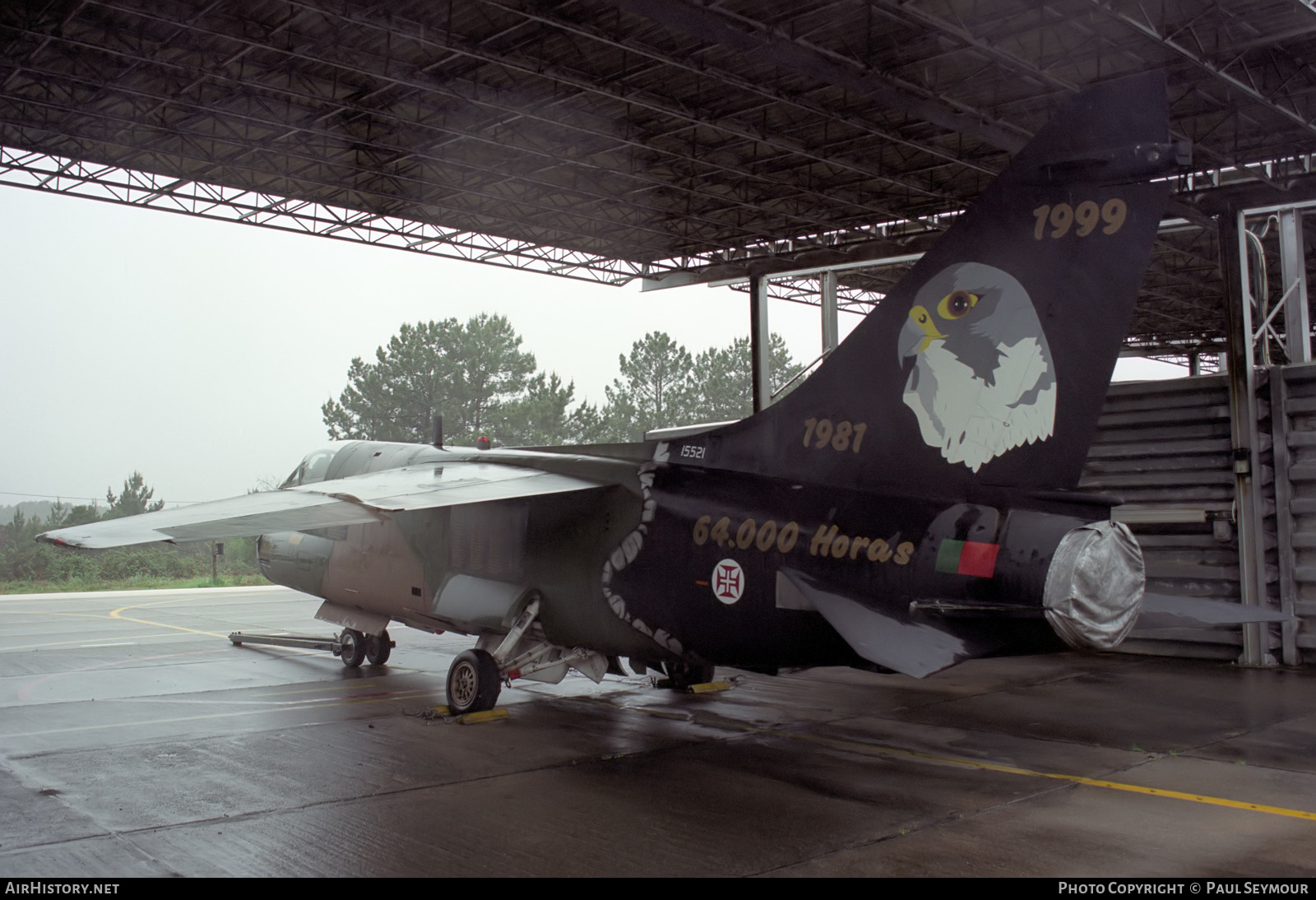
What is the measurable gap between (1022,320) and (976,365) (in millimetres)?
441

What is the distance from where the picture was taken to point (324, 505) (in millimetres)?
8852

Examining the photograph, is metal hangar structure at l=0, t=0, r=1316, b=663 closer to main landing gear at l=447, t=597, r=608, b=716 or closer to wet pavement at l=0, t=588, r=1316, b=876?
wet pavement at l=0, t=588, r=1316, b=876

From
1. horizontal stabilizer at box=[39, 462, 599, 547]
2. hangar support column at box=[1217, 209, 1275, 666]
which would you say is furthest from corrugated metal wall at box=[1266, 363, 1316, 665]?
horizontal stabilizer at box=[39, 462, 599, 547]

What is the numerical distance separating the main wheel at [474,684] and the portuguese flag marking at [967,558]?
490 cm

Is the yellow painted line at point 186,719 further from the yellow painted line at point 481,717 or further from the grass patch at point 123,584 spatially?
the grass patch at point 123,584

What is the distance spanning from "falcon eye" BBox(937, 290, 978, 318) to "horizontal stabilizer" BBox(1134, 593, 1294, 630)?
2.42 metres

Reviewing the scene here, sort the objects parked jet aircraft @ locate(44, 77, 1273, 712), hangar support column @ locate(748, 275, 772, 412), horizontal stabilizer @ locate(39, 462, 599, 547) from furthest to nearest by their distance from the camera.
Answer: hangar support column @ locate(748, 275, 772, 412) < horizontal stabilizer @ locate(39, 462, 599, 547) < parked jet aircraft @ locate(44, 77, 1273, 712)

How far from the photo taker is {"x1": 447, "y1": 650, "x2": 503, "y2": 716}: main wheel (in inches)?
391

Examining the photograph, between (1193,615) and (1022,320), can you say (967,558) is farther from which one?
(1193,615)

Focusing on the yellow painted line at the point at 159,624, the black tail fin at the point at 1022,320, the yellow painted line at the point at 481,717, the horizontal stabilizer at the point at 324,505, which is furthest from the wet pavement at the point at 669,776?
the yellow painted line at the point at 159,624

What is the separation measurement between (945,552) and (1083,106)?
328cm

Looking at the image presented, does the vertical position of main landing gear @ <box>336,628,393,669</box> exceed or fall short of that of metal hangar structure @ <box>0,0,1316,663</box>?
it falls short

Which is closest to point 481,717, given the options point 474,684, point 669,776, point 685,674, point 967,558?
point 474,684

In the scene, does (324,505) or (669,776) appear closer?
(669,776)
